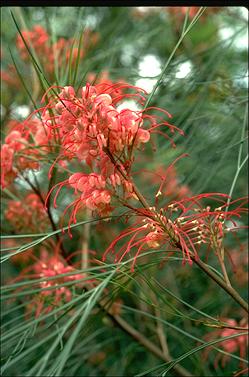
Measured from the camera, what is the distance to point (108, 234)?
170cm

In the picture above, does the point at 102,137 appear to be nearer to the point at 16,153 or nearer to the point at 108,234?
the point at 16,153

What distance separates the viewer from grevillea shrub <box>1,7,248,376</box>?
70 centimetres

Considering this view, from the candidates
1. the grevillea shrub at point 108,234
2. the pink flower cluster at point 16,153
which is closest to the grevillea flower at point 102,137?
the grevillea shrub at point 108,234

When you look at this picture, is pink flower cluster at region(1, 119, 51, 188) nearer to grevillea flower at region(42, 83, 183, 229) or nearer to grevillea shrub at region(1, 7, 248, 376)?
grevillea shrub at region(1, 7, 248, 376)

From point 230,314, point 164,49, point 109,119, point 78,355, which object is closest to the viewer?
point 109,119

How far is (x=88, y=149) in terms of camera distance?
72 centimetres

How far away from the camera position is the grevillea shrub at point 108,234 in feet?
2.31

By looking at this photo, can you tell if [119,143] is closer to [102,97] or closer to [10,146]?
[102,97]

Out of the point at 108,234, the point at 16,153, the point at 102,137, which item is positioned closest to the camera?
the point at 102,137

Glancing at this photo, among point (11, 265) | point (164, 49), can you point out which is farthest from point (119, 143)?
point (164, 49)

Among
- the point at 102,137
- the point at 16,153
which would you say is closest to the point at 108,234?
the point at 16,153

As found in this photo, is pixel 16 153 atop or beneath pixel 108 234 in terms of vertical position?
atop

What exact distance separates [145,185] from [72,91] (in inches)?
43.0

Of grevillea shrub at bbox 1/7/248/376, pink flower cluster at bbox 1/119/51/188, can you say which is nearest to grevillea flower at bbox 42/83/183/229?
grevillea shrub at bbox 1/7/248/376
